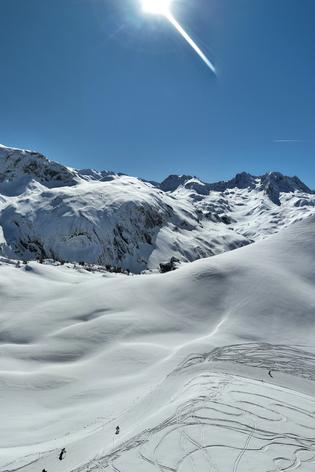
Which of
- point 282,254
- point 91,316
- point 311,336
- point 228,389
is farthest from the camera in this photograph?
point 282,254

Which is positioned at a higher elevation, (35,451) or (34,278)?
(34,278)

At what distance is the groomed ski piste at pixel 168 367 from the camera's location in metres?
17.2

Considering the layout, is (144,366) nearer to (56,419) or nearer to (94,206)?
(56,419)

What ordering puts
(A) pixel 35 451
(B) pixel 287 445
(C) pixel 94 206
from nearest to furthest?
(B) pixel 287 445, (A) pixel 35 451, (C) pixel 94 206

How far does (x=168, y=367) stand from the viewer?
1153 inches

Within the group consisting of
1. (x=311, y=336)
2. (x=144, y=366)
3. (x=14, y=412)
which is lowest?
(x=14, y=412)

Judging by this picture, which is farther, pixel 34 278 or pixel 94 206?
pixel 94 206

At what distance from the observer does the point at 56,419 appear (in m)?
23.3

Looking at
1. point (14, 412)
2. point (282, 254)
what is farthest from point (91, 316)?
point (282, 254)

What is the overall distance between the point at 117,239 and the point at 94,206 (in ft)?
79.6

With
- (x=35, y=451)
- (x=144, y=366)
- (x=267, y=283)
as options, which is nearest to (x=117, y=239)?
(x=267, y=283)

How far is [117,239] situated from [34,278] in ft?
422

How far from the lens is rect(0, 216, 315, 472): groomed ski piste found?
56.4ft

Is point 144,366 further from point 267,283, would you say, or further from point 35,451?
point 267,283
